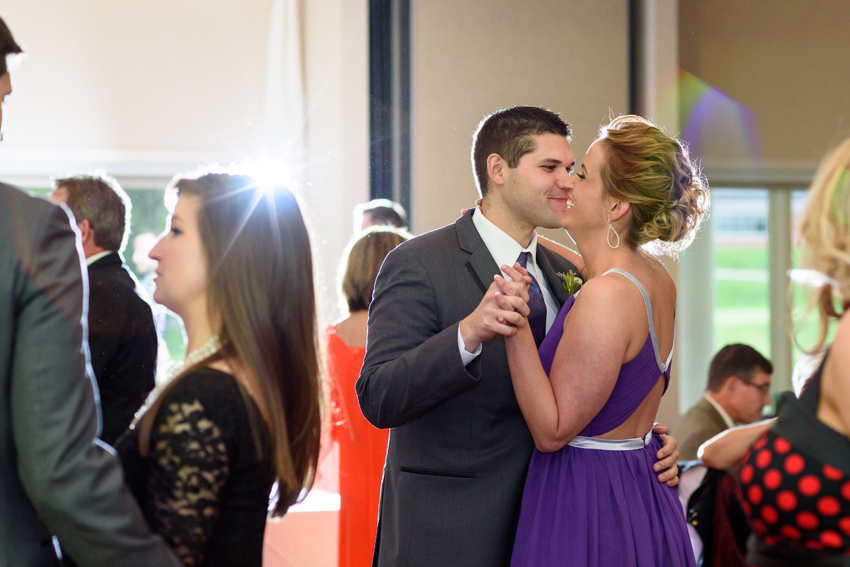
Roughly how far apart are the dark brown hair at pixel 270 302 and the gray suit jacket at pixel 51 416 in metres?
0.18

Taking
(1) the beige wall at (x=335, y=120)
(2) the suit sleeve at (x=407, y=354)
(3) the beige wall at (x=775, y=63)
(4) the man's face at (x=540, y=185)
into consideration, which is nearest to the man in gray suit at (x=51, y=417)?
(2) the suit sleeve at (x=407, y=354)

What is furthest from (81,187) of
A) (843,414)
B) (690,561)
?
(843,414)

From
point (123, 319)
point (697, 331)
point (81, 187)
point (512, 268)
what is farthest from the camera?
point (697, 331)

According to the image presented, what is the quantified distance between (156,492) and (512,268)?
0.73 meters

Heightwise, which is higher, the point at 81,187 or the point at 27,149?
the point at 27,149

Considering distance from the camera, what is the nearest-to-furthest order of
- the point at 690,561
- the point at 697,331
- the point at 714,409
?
the point at 690,561, the point at 714,409, the point at 697,331

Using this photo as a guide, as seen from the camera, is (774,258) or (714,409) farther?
(774,258)

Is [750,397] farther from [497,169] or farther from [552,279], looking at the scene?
[497,169]

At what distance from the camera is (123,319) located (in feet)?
7.57

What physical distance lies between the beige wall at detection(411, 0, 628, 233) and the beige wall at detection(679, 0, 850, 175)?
973 millimetres

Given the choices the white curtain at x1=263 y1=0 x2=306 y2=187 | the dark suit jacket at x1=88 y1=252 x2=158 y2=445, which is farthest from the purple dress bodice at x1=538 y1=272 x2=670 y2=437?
the white curtain at x1=263 y1=0 x2=306 y2=187

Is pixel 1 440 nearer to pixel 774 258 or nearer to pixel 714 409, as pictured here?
pixel 714 409

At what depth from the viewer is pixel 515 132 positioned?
75.7 inches

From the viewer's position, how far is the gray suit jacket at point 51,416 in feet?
3.09
